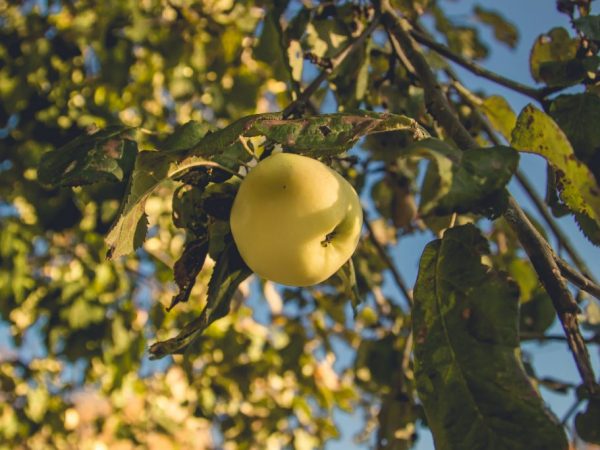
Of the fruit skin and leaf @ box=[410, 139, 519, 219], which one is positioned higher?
leaf @ box=[410, 139, 519, 219]

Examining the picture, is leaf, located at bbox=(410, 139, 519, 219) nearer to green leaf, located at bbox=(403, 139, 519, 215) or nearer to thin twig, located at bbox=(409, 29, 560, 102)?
green leaf, located at bbox=(403, 139, 519, 215)

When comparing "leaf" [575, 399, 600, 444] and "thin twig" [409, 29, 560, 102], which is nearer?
"leaf" [575, 399, 600, 444]

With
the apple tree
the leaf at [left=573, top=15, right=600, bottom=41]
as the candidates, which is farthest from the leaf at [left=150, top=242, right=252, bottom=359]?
the leaf at [left=573, top=15, right=600, bottom=41]

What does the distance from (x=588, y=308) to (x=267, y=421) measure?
1.75 m

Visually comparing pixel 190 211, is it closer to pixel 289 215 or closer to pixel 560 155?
pixel 289 215

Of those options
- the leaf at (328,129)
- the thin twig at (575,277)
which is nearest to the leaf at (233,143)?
the leaf at (328,129)

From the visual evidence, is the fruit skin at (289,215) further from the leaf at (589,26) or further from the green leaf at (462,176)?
the leaf at (589,26)

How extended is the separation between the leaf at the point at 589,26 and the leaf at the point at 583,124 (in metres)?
0.12

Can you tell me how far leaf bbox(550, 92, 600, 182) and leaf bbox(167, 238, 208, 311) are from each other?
0.53 meters

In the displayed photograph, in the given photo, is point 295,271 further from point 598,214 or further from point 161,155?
point 598,214

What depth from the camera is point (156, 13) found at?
2.76 meters

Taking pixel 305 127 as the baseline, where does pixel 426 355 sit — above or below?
below

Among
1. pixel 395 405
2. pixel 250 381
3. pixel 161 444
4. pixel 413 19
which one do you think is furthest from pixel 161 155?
pixel 161 444

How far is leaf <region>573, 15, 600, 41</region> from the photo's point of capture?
39.7 inches
